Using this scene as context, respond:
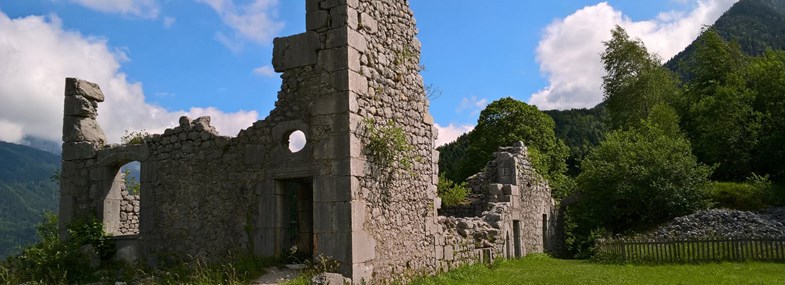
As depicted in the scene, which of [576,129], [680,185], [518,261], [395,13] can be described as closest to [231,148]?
[395,13]

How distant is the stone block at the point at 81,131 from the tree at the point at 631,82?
108ft

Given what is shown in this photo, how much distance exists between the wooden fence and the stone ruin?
5917 millimetres

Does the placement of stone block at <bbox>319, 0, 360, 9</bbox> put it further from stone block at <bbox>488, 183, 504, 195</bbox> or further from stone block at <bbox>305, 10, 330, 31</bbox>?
stone block at <bbox>488, 183, 504, 195</bbox>

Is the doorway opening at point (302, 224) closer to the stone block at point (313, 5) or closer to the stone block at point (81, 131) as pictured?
the stone block at point (313, 5)

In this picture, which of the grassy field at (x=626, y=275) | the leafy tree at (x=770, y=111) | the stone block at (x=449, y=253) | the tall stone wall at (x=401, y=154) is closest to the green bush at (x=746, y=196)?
the leafy tree at (x=770, y=111)

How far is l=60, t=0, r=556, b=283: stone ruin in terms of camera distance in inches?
424

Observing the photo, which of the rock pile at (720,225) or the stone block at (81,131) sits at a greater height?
the stone block at (81,131)

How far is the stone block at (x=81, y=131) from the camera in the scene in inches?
583

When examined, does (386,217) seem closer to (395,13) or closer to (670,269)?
(395,13)

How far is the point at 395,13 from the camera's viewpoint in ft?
42.2

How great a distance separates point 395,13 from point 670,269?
9.37 metres

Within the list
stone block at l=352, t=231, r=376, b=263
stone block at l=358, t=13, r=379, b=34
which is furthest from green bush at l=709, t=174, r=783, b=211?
stone block at l=352, t=231, r=376, b=263

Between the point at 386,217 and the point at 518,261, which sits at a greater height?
the point at 386,217

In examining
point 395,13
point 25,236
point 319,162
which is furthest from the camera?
point 25,236
